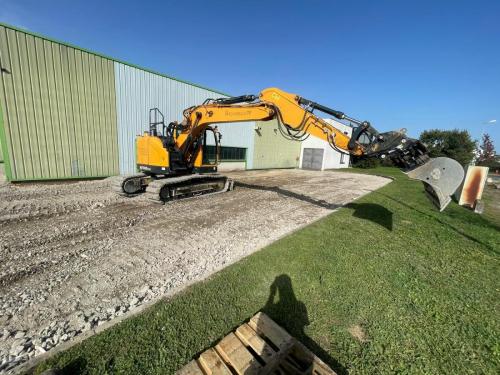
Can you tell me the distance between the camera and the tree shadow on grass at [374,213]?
7.52m

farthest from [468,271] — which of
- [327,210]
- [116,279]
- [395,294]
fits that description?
[116,279]

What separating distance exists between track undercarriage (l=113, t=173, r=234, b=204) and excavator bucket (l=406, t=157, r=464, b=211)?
707 centimetres

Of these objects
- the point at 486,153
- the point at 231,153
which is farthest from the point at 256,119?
the point at 486,153

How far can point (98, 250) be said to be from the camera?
4.59 meters

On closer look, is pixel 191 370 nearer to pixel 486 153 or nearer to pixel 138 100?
pixel 138 100

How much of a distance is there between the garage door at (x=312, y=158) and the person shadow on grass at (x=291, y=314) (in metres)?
25.4

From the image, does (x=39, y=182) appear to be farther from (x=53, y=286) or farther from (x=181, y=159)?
(x=53, y=286)

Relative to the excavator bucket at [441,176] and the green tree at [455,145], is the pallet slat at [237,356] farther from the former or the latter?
the green tree at [455,145]

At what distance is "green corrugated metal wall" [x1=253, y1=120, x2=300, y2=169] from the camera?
69.9ft

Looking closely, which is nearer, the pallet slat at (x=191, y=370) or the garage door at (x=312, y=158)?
the pallet slat at (x=191, y=370)

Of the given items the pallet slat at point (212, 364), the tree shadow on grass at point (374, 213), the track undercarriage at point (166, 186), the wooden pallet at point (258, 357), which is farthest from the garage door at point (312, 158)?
the pallet slat at point (212, 364)

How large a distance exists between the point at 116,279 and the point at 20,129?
1060 cm

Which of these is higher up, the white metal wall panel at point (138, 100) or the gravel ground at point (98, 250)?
the white metal wall panel at point (138, 100)

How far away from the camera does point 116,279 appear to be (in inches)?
147
